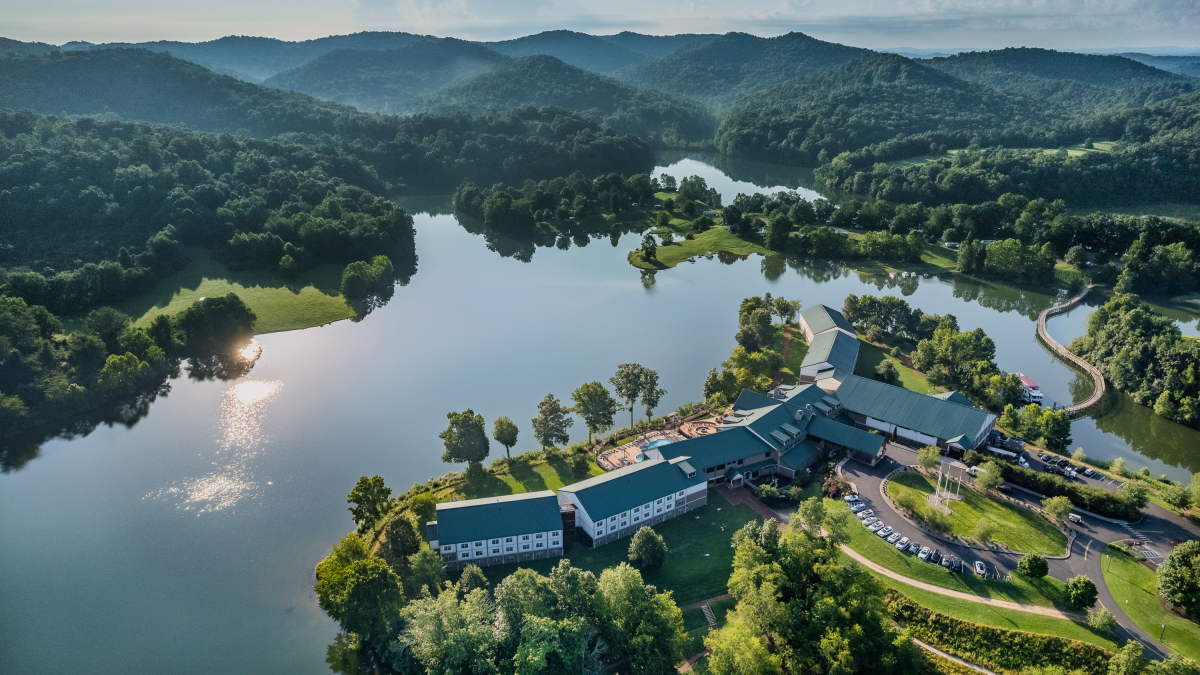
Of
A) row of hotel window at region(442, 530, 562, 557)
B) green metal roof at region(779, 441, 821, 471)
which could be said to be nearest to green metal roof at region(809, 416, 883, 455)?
green metal roof at region(779, 441, 821, 471)

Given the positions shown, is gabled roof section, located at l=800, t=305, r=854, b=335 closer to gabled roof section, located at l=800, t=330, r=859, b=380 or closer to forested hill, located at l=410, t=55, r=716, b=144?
gabled roof section, located at l=800, t=330, r=859, b=380

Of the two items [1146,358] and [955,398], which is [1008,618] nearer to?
[955,398]

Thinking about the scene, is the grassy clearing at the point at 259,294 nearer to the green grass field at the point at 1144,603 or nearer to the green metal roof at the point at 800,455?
the green metal roof at the point at 800,455

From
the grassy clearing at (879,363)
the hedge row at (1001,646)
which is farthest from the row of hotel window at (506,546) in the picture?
the grassy clearing at (879,363)

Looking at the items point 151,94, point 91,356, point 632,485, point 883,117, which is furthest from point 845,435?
point 151,94

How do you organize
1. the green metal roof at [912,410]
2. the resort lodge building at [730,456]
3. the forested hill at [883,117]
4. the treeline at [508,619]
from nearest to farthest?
the treeline at [508,619], the resort lodge building at [730,456], the green metal roof at [912,410], the forested hill at [883,117]

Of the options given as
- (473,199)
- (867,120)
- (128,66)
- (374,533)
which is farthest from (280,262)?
(867,120)
